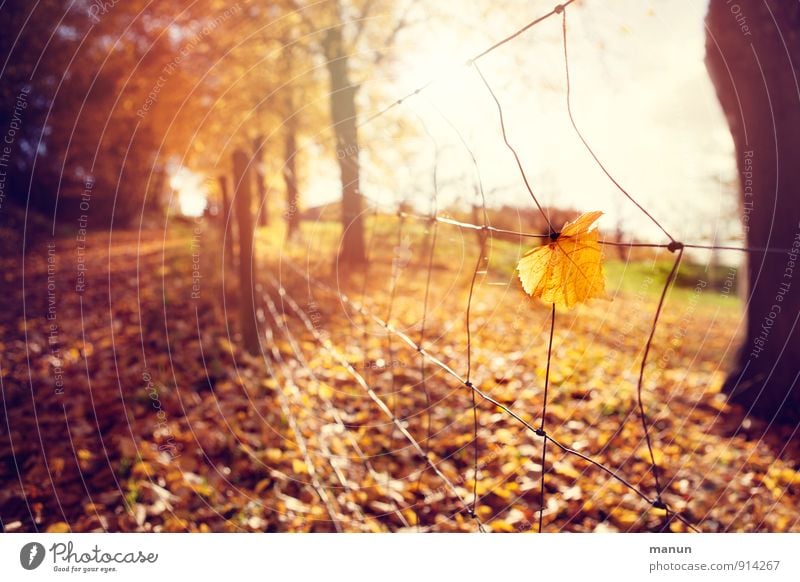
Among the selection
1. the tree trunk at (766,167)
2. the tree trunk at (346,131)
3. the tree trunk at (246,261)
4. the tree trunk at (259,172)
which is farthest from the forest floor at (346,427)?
the tree trunk at (346,131)

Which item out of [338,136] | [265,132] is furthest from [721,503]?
[265,132]

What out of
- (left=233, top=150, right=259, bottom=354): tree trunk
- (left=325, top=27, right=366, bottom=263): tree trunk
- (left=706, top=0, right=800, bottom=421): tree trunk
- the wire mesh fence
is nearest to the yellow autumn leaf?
the wire mesh fence

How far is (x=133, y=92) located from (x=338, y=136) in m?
2.10

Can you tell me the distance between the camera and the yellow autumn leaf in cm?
102

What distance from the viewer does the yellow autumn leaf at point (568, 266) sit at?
1.02 m

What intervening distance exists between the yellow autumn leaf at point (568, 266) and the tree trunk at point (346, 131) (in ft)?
11.8

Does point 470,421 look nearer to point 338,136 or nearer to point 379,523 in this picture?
point 379,523
